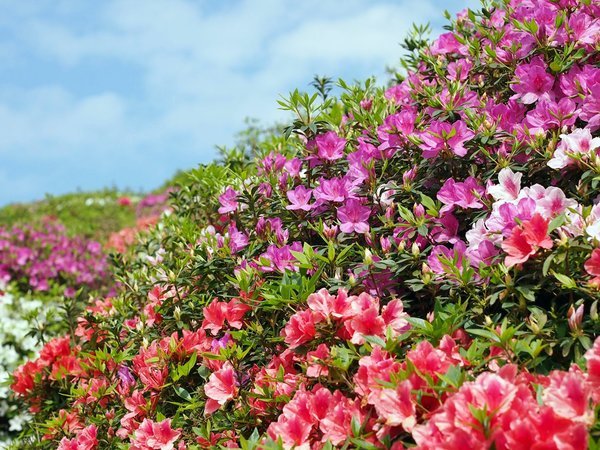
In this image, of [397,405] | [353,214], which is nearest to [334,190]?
[353,214]

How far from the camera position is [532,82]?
3043 mm

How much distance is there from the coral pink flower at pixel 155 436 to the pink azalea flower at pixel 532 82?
2.08 metres

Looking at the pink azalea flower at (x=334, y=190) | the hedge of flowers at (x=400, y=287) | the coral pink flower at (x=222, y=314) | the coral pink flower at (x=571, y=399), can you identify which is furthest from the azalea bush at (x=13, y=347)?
the coral pink flower at (x=571, y=399)

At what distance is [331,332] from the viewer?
2.47 m

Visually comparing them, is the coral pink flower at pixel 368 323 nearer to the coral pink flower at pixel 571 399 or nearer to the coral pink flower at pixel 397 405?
the coral pink flower at pixel 397 405

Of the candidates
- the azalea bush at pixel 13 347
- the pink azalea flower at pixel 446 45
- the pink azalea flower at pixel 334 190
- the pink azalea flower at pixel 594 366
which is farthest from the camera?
the azalea bush at pixel 13 347

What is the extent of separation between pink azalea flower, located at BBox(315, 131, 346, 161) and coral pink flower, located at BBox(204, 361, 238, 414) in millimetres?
1091

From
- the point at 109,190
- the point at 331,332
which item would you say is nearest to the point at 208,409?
the point at 331,332

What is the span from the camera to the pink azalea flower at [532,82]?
9.90 feet

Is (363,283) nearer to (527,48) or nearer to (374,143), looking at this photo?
(374,143)

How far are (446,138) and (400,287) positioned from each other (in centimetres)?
65

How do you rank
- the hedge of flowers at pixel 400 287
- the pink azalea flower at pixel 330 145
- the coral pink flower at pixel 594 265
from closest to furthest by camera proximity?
the hedge of flowers at pixel 400 287 < the coral pink flower at pixel 594 265 < the pink azalea flower at pixel 330 145

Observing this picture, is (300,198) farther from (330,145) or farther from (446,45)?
(446,45)

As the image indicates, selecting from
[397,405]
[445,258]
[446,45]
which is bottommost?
[397,405]
